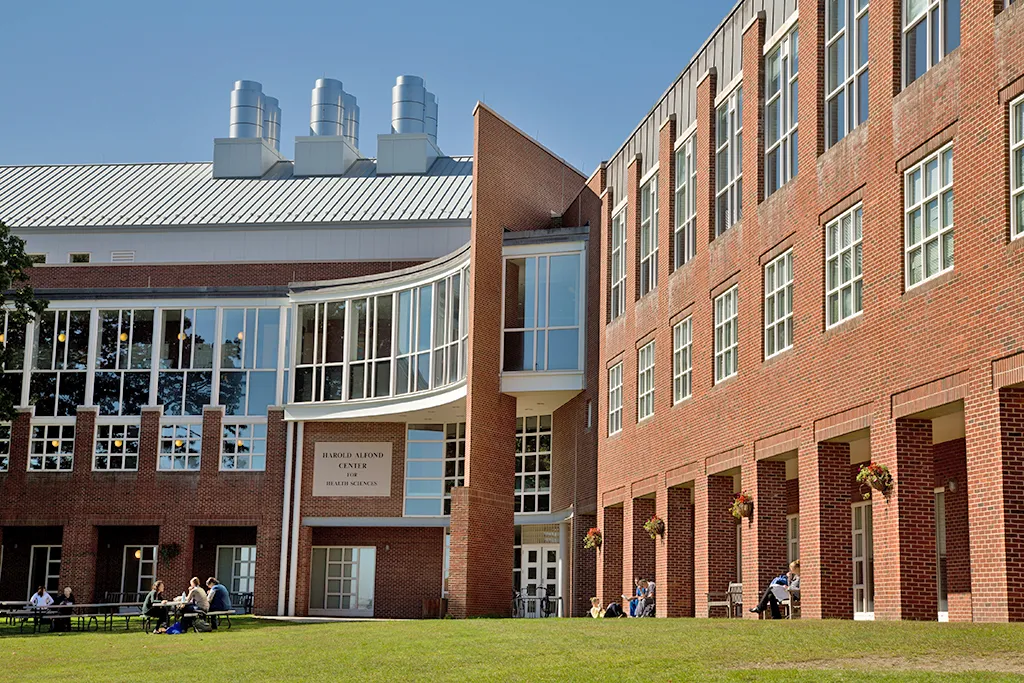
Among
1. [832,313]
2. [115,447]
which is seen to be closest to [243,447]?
[115,447]

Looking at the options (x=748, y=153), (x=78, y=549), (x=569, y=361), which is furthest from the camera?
(x=78, y=549)

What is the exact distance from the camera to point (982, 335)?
17.1 m

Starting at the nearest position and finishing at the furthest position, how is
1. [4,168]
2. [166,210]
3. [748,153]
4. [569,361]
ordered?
[748,153] → [569,361] → [166,210] → [4,168]

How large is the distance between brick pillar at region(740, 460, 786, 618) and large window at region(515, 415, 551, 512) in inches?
607

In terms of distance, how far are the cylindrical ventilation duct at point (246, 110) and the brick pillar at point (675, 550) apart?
38.7m

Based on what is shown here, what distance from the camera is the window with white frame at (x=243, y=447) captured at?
4262 cm

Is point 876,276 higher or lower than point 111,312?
lower

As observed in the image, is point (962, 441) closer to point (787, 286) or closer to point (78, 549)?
point (787, 286)

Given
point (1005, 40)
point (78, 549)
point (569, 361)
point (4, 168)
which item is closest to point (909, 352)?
point (1005, 40)

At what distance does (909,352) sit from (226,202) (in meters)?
36.9

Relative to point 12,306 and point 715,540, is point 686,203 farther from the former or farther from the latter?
point 12,306

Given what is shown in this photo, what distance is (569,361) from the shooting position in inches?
1421

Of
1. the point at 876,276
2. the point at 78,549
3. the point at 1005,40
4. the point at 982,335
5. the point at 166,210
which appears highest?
the point at 166,210

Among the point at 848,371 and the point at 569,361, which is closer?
the point at 848,371
